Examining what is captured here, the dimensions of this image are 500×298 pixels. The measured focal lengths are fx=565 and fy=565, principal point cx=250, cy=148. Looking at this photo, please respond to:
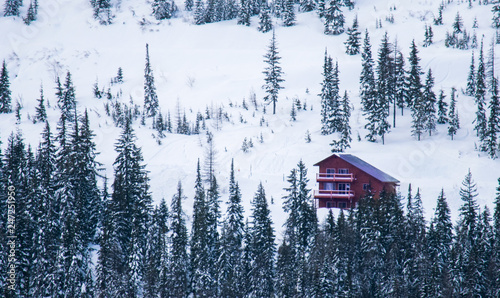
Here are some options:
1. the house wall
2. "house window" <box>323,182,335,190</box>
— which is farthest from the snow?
the house wall

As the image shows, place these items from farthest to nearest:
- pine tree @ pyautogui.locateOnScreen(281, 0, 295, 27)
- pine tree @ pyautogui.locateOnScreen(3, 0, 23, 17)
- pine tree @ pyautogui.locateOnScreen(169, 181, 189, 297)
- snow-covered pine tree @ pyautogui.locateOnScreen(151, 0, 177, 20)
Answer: snow-covered pine tree @ pyautogui.locateOnScreen(151, 0, 177, 20) → pine tree @ pyautogui.locateOnScreen(3, 0, 23, 17) → pine tree @ pyautogui.locateOnScreen(281, 0, 295, 27) → pine tree @ pyautogui.locateOnScreen(169, 181, 189, 297)

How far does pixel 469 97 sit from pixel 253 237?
5263 centimetres

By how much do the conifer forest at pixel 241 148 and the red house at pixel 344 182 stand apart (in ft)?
3.46

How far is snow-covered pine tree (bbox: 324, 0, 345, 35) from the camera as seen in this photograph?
121806 mm

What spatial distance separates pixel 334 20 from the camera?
12288cm

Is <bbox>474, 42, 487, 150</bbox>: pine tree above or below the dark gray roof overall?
above

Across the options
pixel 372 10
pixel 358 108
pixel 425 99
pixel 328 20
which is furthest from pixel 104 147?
pixel 372 10

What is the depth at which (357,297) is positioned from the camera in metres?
47.4

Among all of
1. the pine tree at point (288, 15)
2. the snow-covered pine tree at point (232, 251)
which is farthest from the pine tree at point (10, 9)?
the snow-covered pine tree at point (232, 251)

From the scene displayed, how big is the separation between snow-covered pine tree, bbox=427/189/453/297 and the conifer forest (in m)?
0.17

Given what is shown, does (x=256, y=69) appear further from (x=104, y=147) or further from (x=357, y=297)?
(x=357, y=297)

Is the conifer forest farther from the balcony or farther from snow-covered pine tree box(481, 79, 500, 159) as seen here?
the balcony

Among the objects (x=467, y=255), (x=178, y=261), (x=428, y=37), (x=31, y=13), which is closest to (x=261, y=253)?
(x=178, y=261)

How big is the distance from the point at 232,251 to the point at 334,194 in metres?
14.6
